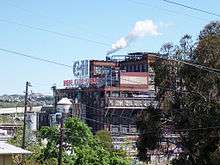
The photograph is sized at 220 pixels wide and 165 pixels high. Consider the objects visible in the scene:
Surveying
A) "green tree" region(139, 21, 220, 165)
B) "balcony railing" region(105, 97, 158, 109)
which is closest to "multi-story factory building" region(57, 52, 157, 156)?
"balcony railing" region(105, 97, 158, 109)

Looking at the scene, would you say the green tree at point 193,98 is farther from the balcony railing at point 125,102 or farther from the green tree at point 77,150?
the balcony railing at point 125,102

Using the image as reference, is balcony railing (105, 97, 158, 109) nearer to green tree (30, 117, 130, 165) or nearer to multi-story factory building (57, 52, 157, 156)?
multi-story factory building (57, 52, 157, 156)

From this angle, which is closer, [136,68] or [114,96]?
[114,96]

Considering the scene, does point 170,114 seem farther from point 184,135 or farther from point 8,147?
point 8,147

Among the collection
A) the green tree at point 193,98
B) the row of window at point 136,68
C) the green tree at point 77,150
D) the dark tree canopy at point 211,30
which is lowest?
the green tree at point 77,150

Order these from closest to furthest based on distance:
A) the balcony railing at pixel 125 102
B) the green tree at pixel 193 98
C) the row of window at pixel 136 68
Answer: the green tree at pixel 193 98 < the balcony railing at pixel 125 102 < the row of window at pixel 136 68

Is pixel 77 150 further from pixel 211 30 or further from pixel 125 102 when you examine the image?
pixel 125 102

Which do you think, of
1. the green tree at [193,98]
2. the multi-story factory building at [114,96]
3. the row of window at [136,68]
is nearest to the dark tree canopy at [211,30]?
the green tree at [193,98]

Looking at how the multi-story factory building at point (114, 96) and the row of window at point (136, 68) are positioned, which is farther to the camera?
the row of window at point (136, 68)

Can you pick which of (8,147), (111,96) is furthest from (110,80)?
→ (8,147)

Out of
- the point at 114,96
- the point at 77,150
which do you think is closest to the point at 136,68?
the point at 114,96

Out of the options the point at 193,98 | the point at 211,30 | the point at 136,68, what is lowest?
the point at 193,98

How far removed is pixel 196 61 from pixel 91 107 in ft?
250

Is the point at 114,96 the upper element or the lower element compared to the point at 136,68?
lower
